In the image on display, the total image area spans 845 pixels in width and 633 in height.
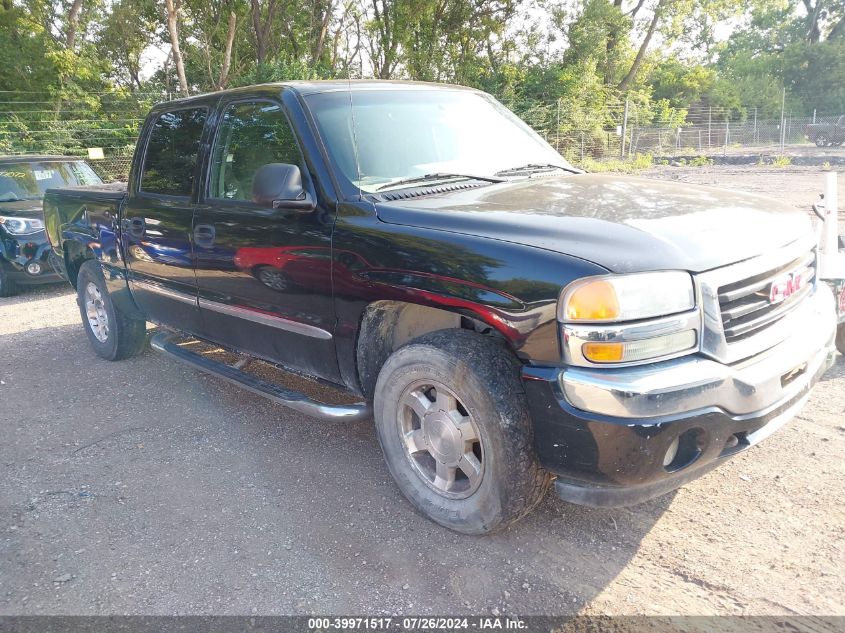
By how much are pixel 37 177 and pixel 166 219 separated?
6345 mm

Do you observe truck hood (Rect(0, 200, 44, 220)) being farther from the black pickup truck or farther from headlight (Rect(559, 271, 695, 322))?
headlight (Rect(559, 271, 695, 322))

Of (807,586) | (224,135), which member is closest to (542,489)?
(807,586)

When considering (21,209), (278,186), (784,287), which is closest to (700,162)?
(21,209)

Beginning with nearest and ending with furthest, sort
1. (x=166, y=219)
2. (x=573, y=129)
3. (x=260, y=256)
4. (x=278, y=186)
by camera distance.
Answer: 1. (x=278, y=186)
2. (x=260, y=256)
3. (x=166, y=219)
4. (x=573, y=129)

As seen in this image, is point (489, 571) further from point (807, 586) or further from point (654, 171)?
point (654, 171)

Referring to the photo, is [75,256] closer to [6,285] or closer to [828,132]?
[6,285]

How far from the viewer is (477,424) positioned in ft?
8.85

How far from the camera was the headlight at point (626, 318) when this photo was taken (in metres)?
2.38

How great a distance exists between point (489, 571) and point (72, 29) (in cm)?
2066

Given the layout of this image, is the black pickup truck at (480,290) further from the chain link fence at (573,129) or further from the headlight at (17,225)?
the chain link fence at (573,129)

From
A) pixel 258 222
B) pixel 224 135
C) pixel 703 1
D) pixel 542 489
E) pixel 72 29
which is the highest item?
pixel 703 1

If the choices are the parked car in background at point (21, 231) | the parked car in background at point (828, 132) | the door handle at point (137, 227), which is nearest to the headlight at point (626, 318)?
the door handle at point (137, 227)

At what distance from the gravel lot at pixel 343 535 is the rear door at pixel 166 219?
877mm

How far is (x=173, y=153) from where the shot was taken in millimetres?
4508
